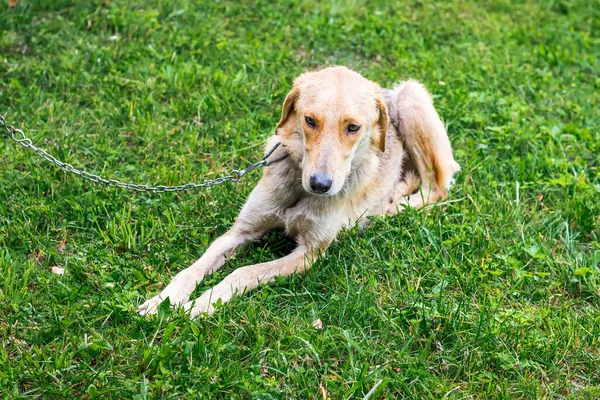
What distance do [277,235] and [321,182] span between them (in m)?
0.95

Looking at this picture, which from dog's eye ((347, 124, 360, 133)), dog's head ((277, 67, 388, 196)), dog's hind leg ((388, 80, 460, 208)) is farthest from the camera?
dog's hind leg ((388, 80, 460, 208))

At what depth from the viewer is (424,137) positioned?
18.9 ft

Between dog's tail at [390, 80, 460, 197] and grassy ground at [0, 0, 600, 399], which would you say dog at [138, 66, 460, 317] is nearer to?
dog's tail at [390, 80, 460, 197]

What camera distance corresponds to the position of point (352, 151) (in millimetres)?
4508

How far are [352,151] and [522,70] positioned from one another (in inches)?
140

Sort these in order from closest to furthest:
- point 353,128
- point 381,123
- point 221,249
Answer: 1. point 353,128
2. point 221,249
3. point 381,123

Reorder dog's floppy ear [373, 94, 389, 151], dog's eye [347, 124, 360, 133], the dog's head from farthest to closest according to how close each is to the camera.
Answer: dog's floppy ear [373, 94, 389, 151], dog's eye [347, 124, 360, 133], the dog's head

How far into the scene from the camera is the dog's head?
429 centimetres

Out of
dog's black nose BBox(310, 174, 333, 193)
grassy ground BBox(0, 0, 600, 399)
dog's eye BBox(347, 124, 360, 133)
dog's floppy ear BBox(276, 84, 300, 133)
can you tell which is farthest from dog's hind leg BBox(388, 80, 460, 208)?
dog's black nose BBox(310, 174, 333, 193)

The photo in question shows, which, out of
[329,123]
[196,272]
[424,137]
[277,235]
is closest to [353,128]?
[329,123]

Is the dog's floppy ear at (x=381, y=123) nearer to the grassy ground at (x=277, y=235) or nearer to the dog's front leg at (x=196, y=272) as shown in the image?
the grassy ground at (x=277, y=235)

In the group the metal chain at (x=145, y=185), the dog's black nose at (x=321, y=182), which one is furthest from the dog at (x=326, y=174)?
the metal chain at (x=145, y=185)

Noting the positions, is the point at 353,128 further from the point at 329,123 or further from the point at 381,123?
the point at 381,123

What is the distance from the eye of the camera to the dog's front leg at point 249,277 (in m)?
4.17
